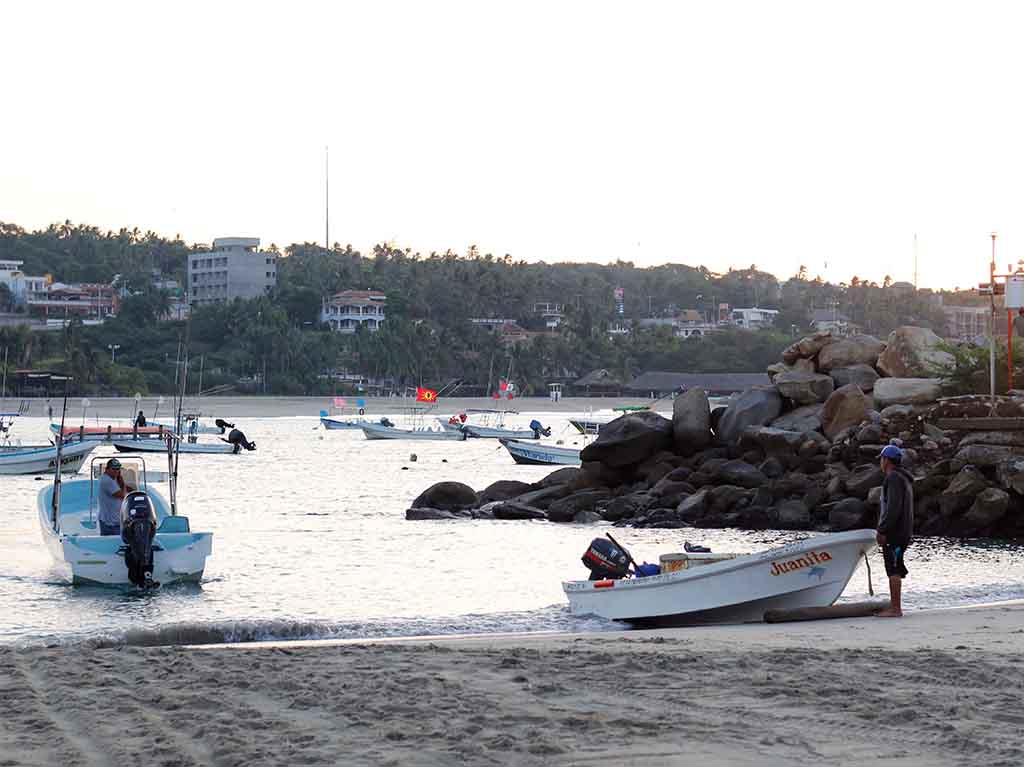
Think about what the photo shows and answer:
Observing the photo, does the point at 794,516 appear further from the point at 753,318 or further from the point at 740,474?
the point at 753,318

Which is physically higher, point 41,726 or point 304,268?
point 304,268

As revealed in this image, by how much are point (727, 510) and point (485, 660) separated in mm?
19868

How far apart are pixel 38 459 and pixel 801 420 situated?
2848cm

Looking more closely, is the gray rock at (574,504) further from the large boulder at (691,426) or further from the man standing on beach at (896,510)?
the man standing on beach at (896,510)

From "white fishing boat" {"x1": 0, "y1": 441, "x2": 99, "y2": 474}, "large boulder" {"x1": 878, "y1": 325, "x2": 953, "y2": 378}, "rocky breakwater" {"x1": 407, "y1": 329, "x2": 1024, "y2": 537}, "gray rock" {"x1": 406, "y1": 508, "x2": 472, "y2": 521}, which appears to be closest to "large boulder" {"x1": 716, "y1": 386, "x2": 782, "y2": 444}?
"rocky breakwater" {"x1": 407, "y1": 329, "x2": 1024, "y2": 537}

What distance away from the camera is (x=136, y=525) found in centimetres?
1920

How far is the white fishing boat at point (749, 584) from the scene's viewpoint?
15.4m

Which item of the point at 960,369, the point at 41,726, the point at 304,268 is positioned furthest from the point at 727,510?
the point at 304,268

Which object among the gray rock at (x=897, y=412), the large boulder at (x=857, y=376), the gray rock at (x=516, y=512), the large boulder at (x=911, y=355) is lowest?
the gray rock at (x=516, y=512)

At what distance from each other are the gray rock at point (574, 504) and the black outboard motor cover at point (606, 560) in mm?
15532

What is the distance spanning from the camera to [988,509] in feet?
85.9

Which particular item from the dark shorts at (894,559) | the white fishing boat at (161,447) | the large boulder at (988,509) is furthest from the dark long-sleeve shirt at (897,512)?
the white fishing boat at (161,447)

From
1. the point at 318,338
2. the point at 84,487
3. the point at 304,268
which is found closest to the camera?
the point at 84,487

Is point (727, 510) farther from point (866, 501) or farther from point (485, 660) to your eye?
point (485, 660)
